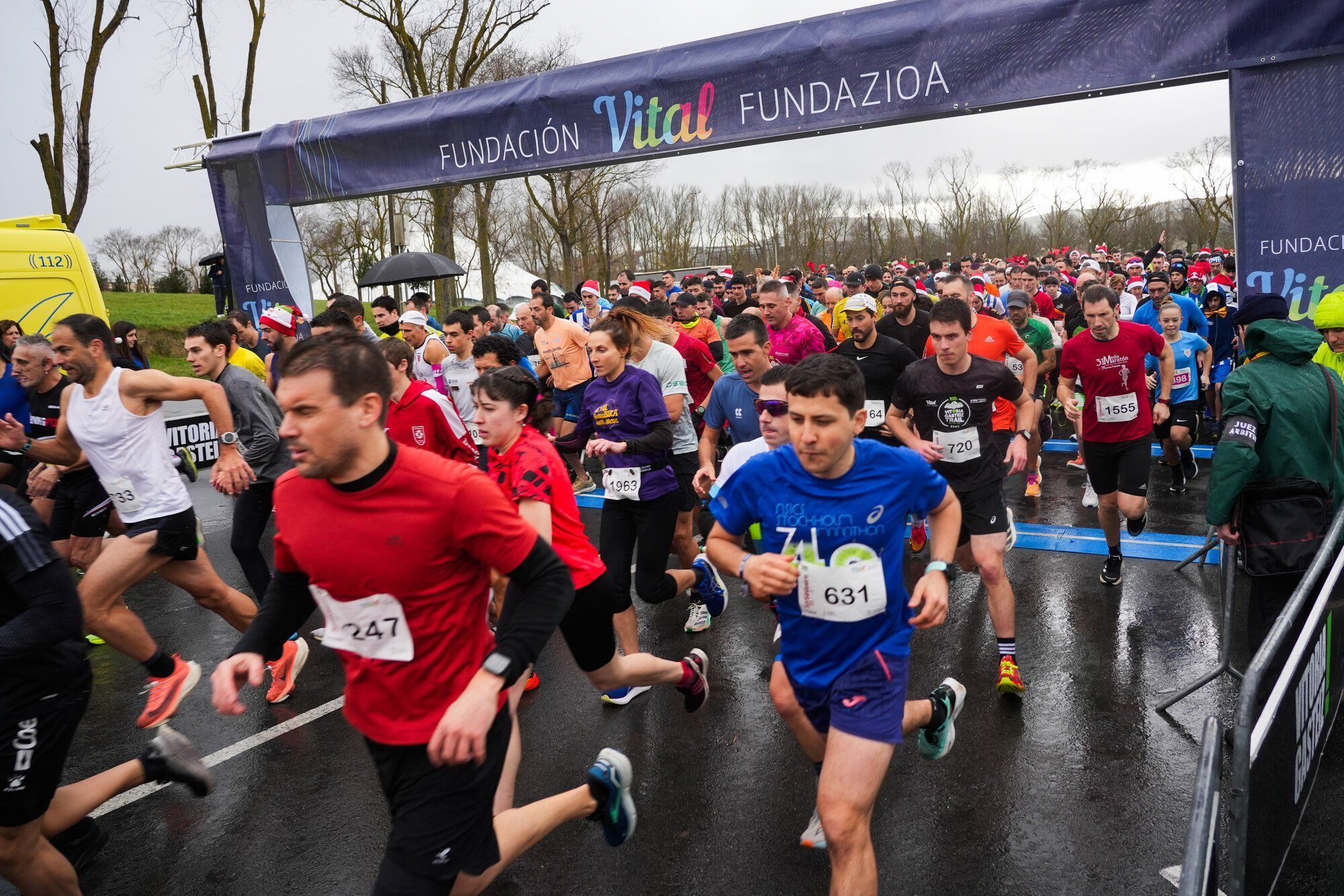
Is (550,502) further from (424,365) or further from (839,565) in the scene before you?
(424,365)

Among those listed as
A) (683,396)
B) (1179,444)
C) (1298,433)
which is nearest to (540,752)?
(683,396)

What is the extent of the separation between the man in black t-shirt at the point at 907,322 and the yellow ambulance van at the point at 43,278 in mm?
7549

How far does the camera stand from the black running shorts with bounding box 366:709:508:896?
8.09 feet

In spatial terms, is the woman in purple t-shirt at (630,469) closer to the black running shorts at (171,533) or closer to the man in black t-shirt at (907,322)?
the black running shorts at (171,533)

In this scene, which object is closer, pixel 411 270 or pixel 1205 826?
pixel 1205 826

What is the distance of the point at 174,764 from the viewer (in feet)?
12.0

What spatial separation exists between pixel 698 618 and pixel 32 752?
382cm

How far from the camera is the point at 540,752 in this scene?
4.55 m

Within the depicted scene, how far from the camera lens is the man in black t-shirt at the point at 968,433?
5.09 metres

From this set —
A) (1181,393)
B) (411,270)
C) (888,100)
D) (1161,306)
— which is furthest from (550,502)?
(411,270)

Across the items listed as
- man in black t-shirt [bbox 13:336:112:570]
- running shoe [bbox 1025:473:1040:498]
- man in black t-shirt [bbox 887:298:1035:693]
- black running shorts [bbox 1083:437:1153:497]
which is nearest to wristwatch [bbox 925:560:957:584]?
man in black t-shirt [bbox 887:298:1035:693]

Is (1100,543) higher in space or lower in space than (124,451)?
lower

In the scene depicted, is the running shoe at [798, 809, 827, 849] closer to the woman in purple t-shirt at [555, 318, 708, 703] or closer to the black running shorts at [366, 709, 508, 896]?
the black running shorts at [366, 709, 508, 896]

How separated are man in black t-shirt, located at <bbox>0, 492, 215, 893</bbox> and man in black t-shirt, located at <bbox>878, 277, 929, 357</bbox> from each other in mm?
6866
